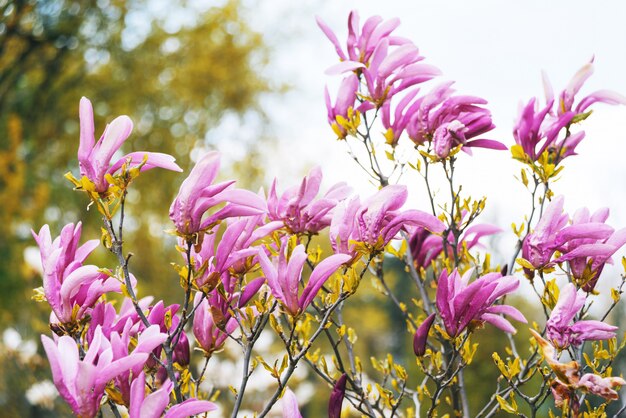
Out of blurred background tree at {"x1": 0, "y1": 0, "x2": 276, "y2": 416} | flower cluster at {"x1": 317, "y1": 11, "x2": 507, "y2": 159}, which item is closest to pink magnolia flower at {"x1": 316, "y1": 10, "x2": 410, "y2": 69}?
flower cluster at {"x1": 317, "y1": 11, "x2": 507, "y2": 159}

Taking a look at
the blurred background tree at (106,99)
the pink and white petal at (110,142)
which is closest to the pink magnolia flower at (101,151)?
the pink and white petal at (110,142)

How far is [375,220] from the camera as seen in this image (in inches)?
35.0

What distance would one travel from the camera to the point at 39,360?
3.70 m

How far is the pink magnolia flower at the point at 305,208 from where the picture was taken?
104 centimetres

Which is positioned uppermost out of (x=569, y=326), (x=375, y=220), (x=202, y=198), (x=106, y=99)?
(x=106, y=99)

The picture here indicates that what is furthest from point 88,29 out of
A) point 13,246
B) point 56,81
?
point 13,246

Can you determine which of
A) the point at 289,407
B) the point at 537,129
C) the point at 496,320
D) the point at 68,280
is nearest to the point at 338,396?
the point at 289,407

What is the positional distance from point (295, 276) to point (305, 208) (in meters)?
0.20

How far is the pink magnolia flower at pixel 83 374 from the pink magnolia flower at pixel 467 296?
0.47 m

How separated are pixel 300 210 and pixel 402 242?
40 centimetres

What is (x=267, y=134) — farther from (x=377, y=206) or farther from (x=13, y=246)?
(x=377, y=206)

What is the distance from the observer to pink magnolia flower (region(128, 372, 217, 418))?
2.48ft

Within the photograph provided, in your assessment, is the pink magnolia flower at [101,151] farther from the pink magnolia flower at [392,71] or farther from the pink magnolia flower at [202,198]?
the pink magnolia flower at [392,71]

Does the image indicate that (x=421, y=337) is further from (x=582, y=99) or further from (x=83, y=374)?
(x=582, y=99)
